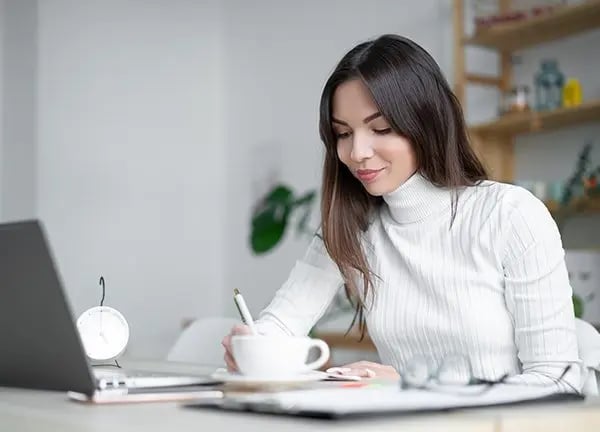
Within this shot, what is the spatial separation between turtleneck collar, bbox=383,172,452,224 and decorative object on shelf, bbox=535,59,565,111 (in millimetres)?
1764

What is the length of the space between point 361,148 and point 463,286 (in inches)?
11.2

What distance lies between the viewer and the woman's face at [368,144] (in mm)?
1679

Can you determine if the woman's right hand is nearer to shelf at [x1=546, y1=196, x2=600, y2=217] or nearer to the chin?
the chin

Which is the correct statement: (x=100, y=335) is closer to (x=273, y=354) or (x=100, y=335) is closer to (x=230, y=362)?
(x=230, y=362)

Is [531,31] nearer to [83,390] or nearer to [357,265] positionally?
[357,265]

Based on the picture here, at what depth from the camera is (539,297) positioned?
1.55 m

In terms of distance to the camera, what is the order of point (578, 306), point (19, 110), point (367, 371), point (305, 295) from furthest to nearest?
1. point (19, 110)
2. point (578, 306)
3. point (305, 295)
4. point (367, 371)

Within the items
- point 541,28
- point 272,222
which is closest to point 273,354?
point 541,28

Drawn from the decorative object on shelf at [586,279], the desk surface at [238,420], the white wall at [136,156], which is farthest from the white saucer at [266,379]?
the white wall at [136,156]

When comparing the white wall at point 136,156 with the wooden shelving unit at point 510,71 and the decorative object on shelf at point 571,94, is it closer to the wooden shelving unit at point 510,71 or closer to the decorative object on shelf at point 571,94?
the wooden shelving unit at point 510,71

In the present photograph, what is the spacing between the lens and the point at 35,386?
3.93ft

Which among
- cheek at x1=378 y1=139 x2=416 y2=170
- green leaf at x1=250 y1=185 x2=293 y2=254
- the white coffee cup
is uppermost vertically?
cheek at x1=378 y1=139 x2=416 y2=170

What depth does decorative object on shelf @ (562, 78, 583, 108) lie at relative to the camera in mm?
3348

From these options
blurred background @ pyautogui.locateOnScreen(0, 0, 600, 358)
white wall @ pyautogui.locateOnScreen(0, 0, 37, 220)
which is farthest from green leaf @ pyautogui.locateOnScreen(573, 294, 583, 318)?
white wall @ pyautogui.locateOnScreen(0, 0, 37, 220)
